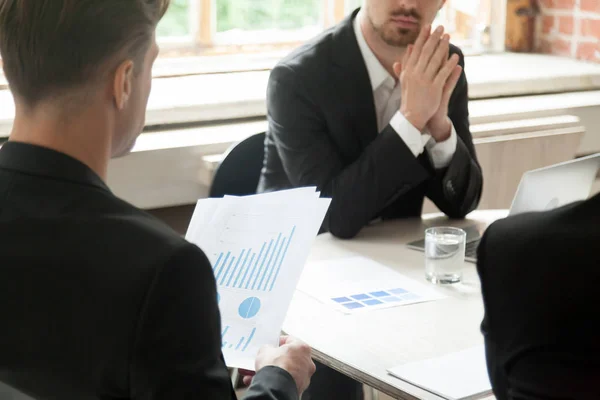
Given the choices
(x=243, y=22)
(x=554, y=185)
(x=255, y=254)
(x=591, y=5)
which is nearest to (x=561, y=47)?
(x=591, y=5)

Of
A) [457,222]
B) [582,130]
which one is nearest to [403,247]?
[457,222]

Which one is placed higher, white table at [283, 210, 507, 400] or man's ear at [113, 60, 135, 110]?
man's ear at [113, 60, 135, 110]

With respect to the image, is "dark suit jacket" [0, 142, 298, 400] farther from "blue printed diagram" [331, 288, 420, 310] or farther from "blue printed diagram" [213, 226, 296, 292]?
"blue printed diagram" [331, 288, 420, 310]

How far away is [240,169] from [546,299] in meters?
1.42

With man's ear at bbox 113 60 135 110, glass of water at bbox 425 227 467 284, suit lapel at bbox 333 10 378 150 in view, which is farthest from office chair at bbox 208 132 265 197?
man's ear at bbox 113 60 135 110

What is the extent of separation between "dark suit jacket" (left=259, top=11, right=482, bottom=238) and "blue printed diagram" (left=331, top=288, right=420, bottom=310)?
0.40 m

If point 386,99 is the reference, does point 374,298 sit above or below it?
below

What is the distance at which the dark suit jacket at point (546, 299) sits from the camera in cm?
90

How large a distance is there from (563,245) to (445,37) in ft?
4.53

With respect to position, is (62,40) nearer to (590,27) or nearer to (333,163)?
(333,163)

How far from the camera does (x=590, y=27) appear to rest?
3463 millimetres

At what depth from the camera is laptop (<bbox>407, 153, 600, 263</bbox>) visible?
1.57 meters

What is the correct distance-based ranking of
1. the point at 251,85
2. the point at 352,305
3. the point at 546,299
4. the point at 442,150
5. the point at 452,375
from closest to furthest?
the point at 546,299 → the point at 452,375 → the point at 352,305 → the point at 442,150 → the point at 251,85

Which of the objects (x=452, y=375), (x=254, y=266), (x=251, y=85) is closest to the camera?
(x=452, y=375)
